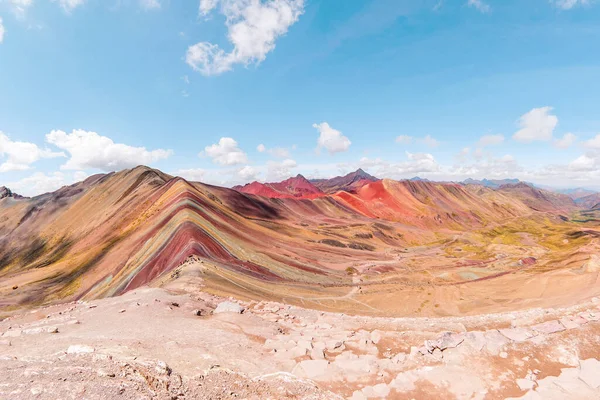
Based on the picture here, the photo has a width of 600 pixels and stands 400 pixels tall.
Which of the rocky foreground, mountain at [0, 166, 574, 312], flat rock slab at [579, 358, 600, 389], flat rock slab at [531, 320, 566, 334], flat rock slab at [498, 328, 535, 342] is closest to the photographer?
A: the rocky foreground

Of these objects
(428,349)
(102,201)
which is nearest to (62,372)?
(428,349)

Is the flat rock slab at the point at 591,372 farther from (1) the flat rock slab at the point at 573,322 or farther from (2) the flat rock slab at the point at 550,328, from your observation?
(1) the flat rock slab at the point at 573,322

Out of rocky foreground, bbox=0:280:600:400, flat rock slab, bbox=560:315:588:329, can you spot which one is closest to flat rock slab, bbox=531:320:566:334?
rocky foreground, bbox=0:280:600:400

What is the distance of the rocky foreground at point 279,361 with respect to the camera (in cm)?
1077

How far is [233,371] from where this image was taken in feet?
44.2

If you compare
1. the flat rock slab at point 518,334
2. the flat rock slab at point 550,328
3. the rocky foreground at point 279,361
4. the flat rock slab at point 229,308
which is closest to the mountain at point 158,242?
the flat rock slab at point 229,308

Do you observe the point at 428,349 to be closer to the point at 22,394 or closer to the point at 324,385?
the point at 324,385

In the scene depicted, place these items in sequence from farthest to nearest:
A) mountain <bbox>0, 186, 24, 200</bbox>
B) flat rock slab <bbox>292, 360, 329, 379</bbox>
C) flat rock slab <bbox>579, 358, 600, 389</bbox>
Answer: mountain <bbox>0, 186, 24, 200</bbox>, flat rock slab <bbox>292, 360, 329, 379</bbox>, flat rock slab <bbox>579, 358, 600, 389</bbox>

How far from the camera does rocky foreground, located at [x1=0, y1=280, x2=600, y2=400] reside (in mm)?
10766

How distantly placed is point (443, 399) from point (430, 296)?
4406cm

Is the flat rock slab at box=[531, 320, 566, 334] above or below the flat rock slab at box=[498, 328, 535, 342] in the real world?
below

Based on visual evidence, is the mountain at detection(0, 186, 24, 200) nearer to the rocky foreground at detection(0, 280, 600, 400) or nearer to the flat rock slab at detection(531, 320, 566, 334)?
the rocky foreground at detection(0, 280, 600, 400)

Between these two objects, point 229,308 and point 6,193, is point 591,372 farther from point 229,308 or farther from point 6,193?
point 6,193

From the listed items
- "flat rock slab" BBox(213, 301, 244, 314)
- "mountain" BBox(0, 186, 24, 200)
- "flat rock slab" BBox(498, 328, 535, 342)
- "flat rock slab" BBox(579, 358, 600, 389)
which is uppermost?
"mountain" BBox(0, 186, 24, 200)
